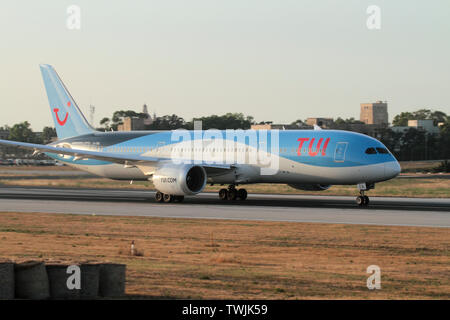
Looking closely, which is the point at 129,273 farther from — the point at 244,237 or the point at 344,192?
the point at 344,192

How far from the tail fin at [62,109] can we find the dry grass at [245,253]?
70.5 ft

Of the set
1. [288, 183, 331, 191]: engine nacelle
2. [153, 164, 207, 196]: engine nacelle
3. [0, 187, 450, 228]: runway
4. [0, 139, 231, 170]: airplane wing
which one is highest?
[0, 139, 231, 170]: airplane wing

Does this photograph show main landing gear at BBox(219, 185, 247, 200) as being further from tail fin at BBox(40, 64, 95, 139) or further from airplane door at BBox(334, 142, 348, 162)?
tail fin at BBox(40, 64, 95, 139)

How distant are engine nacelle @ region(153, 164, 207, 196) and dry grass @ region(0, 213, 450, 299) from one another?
29.2 ft

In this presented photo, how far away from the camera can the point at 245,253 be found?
21516mm

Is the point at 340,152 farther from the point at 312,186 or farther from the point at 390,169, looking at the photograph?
the point at 312,186

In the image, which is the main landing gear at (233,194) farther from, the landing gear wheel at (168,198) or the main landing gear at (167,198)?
the landing gear wheel at (168,198)

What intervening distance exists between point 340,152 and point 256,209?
21.3 ft

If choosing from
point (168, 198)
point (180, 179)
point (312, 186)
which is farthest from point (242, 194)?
point (180, 179)

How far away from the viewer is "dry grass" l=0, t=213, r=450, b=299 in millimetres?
15539

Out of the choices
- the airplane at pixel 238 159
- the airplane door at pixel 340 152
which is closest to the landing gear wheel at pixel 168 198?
the airplane at pixel 238 159

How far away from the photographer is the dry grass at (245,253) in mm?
15539

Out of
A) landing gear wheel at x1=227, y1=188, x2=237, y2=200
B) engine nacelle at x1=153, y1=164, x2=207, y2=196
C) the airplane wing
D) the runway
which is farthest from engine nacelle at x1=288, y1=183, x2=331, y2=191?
engine nacelle at x1=153, y1=164, x2=207, y2=196
